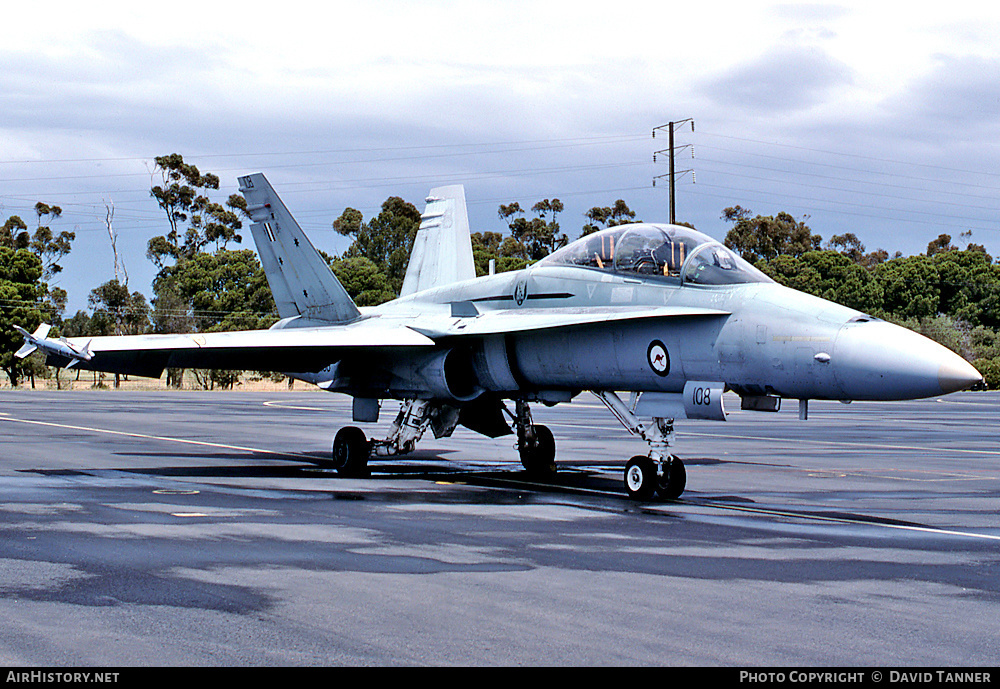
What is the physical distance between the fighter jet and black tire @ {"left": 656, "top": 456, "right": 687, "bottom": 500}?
0.02 metres

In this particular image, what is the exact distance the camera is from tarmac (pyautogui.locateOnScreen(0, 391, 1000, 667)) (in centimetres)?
541

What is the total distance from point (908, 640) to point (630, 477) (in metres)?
6.46

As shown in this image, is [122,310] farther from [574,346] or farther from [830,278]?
[574,346]

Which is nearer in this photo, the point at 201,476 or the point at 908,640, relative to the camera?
the point at 908,640

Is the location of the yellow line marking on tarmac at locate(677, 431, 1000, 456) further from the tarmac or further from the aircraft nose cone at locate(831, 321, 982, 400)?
the aircraft nose cone at locate(831, 321, 982, 400)

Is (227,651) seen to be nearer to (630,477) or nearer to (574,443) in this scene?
(630,477)

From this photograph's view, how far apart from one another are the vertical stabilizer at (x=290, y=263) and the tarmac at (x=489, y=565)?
2610 millimetres

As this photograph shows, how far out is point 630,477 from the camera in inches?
473

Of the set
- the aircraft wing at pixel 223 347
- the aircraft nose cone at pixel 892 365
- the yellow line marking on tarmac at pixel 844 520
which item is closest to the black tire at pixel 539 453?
the aircraft wing at pixel 223 347

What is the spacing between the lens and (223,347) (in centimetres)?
1388

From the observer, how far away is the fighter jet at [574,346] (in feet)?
34.0

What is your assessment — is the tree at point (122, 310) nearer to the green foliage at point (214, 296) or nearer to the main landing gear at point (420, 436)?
the green foliage at point (214, 296)

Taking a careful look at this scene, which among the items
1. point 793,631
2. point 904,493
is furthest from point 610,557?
point 904,493
